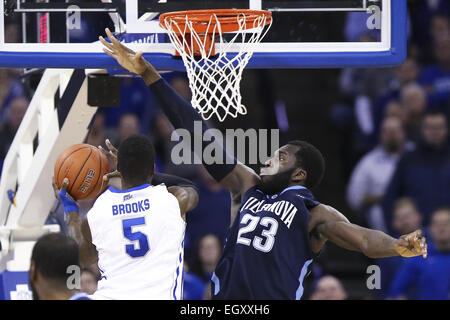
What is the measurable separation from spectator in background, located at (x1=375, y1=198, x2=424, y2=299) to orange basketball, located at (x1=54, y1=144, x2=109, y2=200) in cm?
339

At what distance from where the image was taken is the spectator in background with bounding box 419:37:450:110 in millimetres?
9047

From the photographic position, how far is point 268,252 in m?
4.72

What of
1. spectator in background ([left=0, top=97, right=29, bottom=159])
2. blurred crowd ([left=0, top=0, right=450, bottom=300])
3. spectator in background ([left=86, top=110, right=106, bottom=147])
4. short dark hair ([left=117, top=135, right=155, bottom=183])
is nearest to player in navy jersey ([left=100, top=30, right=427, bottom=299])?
short dark hair ([left=117, top=135, right=155, bottom=183])

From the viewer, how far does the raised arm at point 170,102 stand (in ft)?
15.6

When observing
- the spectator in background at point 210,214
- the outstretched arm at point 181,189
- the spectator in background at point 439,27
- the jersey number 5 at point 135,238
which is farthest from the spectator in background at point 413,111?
the jersey number 5 at point 135,238

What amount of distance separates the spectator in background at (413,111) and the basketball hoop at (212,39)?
392 centimetres

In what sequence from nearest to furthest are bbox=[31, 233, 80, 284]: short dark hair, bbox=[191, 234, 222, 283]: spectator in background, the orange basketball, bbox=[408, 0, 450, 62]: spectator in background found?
bbox=[31, 233, 80, 284]: short dark hair → the orange basketball → bbox=[191, 234, 222, 283]: spectator in background → bbox=[408, 0, 450, 62]: spectator in background

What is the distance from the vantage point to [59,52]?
16.6 feet

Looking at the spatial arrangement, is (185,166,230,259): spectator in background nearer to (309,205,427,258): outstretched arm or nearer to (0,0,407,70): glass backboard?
(0,0,407,70): glass backboard

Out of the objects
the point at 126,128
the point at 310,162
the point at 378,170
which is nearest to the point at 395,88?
the point at 378,170

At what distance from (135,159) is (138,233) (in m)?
0.36

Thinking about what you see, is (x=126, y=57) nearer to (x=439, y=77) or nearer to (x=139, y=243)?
(x=139, y=243)

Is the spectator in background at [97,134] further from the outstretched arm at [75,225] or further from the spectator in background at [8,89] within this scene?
the outstretched arm at [75,225]

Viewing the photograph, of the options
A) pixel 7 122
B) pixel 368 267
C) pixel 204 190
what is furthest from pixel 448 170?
pixel 7 122
